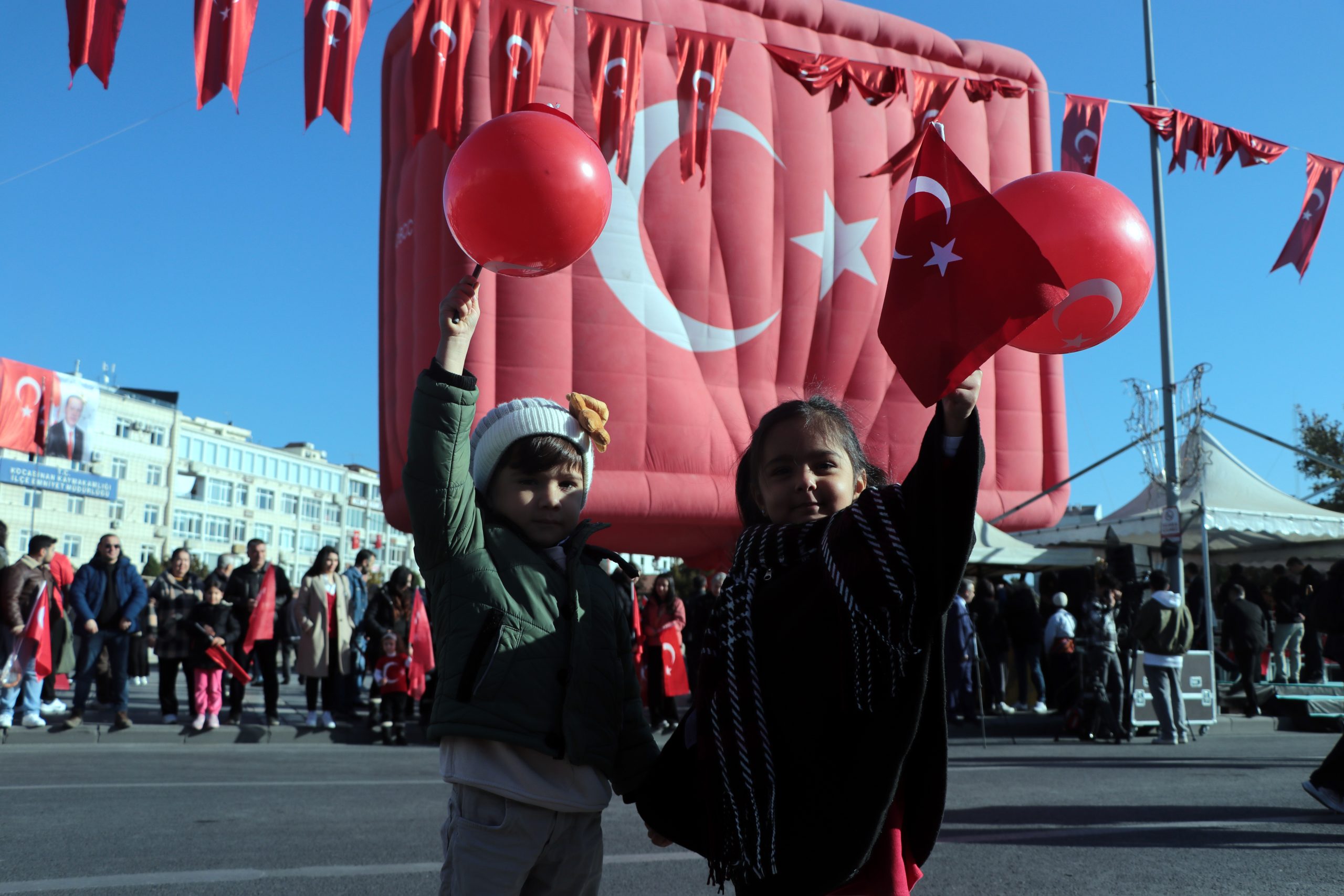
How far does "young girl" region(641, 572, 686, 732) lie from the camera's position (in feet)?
37.4

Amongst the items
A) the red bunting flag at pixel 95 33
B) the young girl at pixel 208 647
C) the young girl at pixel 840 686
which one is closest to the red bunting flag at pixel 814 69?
the red bunting flag at pixel 95 33

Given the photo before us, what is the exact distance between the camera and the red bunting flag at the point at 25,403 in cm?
1402

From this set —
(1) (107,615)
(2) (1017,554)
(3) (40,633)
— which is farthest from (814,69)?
(3) (40,633)

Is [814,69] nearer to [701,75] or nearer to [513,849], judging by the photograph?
[701,75]

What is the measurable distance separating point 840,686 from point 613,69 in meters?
9.98

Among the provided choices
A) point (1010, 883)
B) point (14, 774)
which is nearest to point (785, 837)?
point (1010, 883)

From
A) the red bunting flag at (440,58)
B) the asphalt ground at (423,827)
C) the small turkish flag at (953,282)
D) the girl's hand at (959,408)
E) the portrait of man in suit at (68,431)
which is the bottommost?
the asphalt ground at (423,827)

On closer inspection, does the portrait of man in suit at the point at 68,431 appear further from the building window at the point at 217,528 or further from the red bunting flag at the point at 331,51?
the building window at the point at 217,528

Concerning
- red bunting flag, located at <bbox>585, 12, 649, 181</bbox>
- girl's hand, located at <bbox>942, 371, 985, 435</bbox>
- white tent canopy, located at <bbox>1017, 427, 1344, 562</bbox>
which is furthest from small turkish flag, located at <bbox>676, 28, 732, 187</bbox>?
girl's hand, located at <bbox>942, 371, 985, 435</bbox>

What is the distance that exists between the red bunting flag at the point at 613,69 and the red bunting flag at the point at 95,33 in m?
4.41

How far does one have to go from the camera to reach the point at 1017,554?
16531 millimetres

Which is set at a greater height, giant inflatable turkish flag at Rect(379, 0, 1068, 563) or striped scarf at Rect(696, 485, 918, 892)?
giant inflatable turkish flag at Rect(379, 0, 1068, 563)

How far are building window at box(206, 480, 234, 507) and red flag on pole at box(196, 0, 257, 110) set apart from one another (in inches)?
3149

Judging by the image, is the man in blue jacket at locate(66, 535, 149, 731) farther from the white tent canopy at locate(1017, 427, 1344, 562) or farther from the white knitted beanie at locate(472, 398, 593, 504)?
the white tent canopy at locate(1017, 427, 1344, 562)
